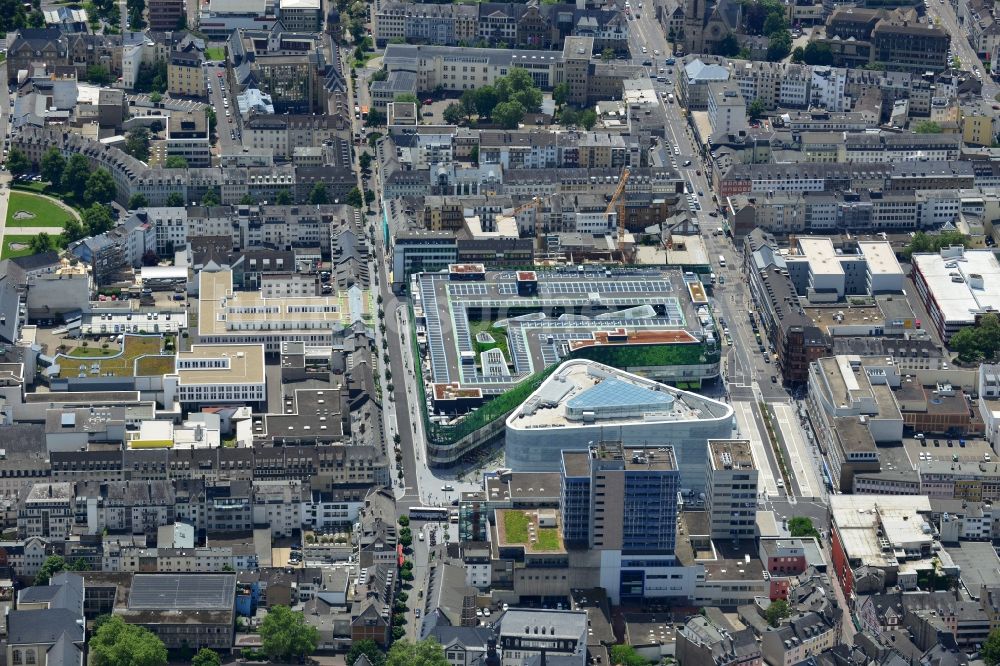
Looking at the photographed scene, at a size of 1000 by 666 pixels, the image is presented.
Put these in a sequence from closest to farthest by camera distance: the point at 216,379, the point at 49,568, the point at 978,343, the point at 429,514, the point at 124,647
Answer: the point at 124,647, the point at 49,568, the point at 429,514, the point at 216,379, the point at 978,343

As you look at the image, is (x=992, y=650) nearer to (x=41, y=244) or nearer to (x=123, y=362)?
(x=123, y=362)

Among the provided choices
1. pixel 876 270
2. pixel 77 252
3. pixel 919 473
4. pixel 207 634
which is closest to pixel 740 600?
pixel 919 473

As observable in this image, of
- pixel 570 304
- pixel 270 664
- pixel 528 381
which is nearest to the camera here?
pixel 270 664

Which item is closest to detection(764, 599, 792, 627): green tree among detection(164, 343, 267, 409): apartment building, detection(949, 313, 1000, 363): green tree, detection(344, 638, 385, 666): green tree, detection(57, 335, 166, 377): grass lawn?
detection(344, 638, 385, 666): green tree

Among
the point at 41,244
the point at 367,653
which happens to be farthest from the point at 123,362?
the point at 367,653

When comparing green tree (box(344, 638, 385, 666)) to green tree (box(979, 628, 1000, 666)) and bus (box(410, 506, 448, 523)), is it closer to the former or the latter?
bus (box(410, 506, 448, 523))

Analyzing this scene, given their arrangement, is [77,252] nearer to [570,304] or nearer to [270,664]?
[570,304]
